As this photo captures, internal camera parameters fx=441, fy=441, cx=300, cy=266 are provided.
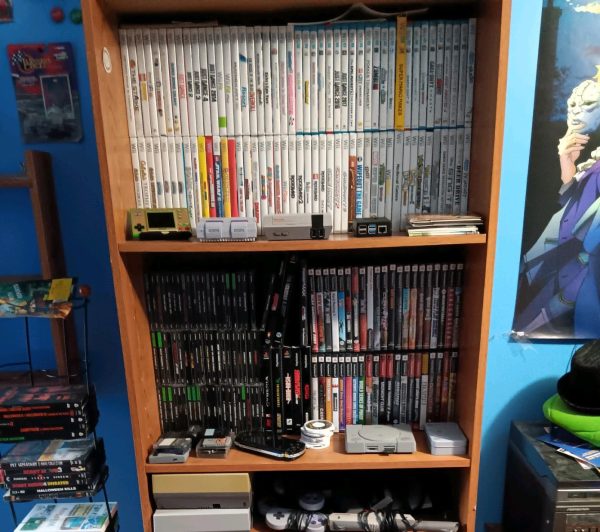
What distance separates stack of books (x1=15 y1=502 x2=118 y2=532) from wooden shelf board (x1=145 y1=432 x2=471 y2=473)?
0.79 feet

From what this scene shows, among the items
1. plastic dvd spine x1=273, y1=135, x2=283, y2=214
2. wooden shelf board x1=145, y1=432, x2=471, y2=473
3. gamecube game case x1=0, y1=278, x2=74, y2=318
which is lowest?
wooden shelf board x1=145, y1=432, x2=471, y2=473

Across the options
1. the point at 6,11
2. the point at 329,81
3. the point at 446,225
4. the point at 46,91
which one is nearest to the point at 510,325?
the point at 446,225

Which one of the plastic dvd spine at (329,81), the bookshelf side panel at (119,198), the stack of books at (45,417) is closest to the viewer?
the bookshelf side panel at (119,198)

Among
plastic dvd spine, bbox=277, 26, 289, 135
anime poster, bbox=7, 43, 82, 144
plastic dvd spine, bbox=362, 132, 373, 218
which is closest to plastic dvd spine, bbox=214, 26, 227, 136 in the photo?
plastic dvd spine, bbox=277, 26, 289, 135

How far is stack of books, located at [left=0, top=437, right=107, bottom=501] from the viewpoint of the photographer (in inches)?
42.1

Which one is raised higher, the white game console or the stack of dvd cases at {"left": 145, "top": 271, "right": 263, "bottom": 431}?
the stack of dvd cases at {"left": 145, "top": 271, "right": 263, "bottom": 431}

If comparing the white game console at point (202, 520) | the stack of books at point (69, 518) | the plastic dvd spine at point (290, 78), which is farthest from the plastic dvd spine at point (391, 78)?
the stack of books at point (69, 518)

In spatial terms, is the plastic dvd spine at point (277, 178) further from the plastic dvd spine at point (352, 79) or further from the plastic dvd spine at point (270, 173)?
the plastic dvd spine at point (352, 79)

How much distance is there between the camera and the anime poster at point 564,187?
3.60ft

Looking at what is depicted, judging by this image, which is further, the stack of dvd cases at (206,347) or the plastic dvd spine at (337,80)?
the stack of dvd cases at (206,347)

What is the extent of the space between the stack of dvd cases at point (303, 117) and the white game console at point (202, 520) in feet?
2.29

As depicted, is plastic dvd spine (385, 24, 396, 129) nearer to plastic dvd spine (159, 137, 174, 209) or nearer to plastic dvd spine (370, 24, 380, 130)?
plastic dvd spine (370, 24, 380, 130)

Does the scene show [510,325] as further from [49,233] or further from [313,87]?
[49,233]

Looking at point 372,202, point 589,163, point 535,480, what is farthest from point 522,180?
point 535,480
